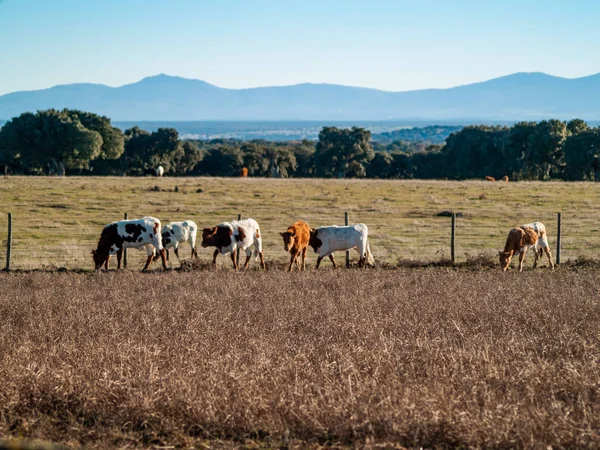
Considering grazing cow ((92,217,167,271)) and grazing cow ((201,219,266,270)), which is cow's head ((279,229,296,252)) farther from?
grazing cow ((92,217,167,271))

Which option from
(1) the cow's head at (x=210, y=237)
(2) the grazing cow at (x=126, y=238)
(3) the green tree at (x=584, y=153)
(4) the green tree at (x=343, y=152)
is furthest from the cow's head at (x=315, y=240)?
(4) the green tree at (x=343, y=152)

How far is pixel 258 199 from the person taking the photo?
4047 centimetres

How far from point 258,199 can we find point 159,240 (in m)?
19.6

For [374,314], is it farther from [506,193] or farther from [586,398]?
[506,193]

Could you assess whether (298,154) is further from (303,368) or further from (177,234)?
(303,368)

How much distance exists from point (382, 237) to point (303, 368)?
19364mm

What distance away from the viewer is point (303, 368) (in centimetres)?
878

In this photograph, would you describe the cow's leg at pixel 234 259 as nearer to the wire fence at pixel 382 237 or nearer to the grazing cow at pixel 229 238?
the grazing cow at pixel 229 238

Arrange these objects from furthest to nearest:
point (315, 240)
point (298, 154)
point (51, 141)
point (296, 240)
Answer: point (298, 154)
point (51, 141)
point (315, 240)
point (296, 240)

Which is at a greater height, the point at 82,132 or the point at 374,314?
the point at 82,132

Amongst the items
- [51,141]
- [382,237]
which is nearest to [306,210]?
[382,237]

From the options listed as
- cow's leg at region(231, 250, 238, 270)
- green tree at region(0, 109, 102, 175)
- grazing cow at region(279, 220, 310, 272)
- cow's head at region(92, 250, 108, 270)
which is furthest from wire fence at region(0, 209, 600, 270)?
green tree at region(0, 109, 102, 175)

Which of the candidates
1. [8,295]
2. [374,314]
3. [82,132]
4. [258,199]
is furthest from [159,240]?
[82,132]

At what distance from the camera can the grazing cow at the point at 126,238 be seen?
68.1 ft
